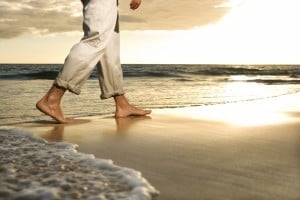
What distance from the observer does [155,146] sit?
2.14 metres

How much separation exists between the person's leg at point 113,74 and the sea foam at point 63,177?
4.26ft

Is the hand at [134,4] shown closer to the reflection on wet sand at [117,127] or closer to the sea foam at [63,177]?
the reflection on wet sand at [117,127]

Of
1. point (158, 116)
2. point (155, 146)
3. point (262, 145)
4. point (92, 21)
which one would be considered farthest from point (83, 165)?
point (158, 116)

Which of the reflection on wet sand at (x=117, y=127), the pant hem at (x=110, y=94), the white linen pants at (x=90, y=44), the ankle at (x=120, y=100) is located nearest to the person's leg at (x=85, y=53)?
the white linen pants at (x=90, y=44)

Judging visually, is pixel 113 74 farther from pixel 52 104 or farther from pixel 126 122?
pixel 52 104

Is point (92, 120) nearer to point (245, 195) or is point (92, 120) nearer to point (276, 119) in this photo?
point (276, 119)

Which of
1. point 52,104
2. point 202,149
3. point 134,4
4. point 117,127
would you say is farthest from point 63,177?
point 134,4

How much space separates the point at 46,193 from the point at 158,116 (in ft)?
7.20

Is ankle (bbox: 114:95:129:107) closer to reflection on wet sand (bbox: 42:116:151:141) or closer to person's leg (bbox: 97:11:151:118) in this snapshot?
person's leg (bbox: 97:11:151:118)

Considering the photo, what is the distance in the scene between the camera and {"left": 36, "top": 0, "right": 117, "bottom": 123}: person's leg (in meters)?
2.97

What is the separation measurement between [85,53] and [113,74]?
393 millimetres

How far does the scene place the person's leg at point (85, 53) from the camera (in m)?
2.97

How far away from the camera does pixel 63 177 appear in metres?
1.51

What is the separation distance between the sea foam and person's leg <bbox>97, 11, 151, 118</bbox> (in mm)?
1300
